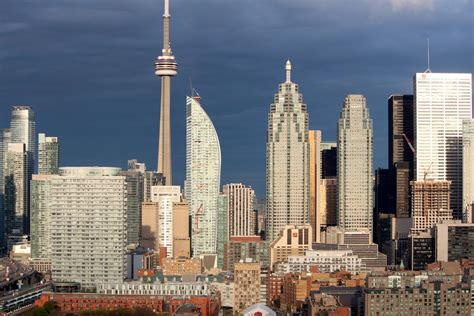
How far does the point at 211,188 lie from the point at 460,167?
27.5m

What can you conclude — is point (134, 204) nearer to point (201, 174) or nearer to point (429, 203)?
point (201, 174)

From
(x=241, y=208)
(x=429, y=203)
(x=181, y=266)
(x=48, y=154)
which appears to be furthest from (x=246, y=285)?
(x=48, y=154)

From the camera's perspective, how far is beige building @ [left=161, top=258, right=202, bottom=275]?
391 feet

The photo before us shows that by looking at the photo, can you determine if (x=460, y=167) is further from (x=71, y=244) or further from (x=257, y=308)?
(x=257, y=308)

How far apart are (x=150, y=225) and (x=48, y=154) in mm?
21336

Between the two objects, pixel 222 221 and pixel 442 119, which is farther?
pixel 442 119

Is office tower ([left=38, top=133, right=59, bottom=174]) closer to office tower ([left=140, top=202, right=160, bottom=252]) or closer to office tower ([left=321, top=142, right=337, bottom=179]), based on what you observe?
office tower ([left=140, top=202, right=160, bottom=252])

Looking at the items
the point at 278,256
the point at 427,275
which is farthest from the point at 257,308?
the point at 278,256

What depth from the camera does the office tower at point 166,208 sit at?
150 m

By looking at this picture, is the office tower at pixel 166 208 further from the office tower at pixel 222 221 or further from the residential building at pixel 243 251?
the residential building at pixel 243 251

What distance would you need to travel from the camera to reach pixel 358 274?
376 feet

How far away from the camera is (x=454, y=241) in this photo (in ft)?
418

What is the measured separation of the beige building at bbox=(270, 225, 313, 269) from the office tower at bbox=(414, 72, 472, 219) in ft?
70.5

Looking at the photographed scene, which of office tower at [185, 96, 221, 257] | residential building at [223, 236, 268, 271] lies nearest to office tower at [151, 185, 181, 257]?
office tower at [185, 96, 221, 257]
